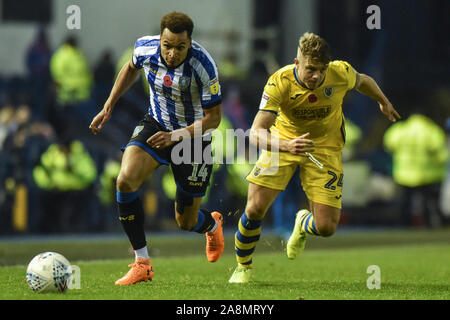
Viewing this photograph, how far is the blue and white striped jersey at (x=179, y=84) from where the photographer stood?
853 centimetres

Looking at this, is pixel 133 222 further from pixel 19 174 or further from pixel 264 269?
pixel 19 174

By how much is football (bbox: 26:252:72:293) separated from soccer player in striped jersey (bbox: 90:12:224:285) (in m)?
0.84

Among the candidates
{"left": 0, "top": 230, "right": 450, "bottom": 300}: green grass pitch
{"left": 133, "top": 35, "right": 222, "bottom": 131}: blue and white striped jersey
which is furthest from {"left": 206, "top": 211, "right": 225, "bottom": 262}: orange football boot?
{"left": 133, "top": 35, "right": 222, "bottom": 131}: blue and white striped jersey

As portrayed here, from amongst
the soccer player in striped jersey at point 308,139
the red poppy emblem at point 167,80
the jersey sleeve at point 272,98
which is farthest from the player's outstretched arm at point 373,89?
the red poppy emblem at point 167,80

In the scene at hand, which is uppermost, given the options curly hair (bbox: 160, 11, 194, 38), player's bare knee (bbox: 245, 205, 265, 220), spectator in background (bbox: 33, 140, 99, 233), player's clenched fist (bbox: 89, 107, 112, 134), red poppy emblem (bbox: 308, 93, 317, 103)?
curly hair (bbox: 160, 11, 194, 38)

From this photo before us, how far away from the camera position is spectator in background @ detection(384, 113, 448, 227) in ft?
63.4

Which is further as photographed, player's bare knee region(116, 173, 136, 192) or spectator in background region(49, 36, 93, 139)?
spectator in background region(49, 36, 93, 139)

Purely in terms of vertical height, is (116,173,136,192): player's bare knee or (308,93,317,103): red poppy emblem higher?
(308,93,317,103): red poppy emblem

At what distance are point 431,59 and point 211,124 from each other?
18.6m

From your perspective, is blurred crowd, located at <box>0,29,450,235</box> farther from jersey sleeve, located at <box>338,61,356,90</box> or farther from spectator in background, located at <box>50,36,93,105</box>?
jersey sleeve, located at <box>338,61,356,90</box>

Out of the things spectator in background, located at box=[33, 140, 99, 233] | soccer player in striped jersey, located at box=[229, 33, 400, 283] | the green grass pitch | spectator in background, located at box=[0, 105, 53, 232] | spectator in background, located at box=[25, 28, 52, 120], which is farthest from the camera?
spectator in background, located at box=[25, 28, 52, 120]

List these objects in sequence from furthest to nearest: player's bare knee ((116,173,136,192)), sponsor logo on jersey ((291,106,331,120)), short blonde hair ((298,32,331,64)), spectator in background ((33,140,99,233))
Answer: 1. spectator in background ((33,140,99,233))
2. sponsor logo on jersey ((291,106,331,120))
3. player's bare knee ((116,173,136,192))
4. short blonde hair ((298,32,331,64))
